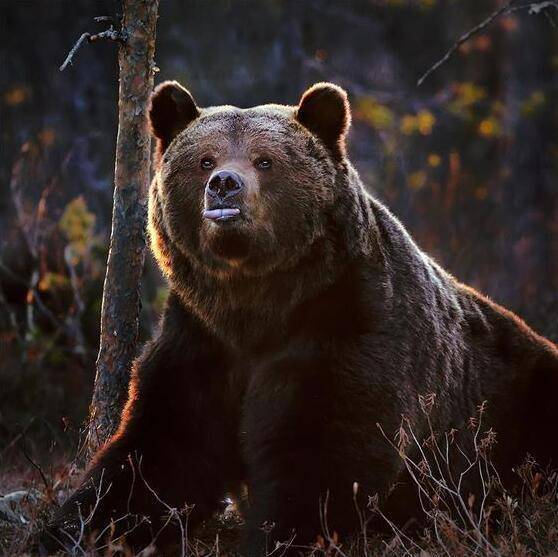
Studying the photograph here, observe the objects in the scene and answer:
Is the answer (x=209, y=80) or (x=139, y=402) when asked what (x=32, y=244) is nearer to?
(x=139, y=402)

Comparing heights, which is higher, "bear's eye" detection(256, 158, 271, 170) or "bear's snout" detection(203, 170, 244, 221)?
"bear's eye" detection(256, 158, 271, 170)

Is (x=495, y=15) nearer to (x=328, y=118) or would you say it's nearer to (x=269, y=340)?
(x=328, y=118)

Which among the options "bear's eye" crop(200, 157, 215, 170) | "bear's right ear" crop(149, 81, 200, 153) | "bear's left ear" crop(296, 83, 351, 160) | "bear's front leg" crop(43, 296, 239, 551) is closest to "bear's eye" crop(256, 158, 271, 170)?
"bear's eye" crop(200, 157, 215, 170)

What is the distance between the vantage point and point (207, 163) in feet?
14.5

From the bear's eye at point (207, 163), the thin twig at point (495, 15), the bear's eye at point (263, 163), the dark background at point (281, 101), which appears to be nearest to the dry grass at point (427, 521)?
the dark background at point (281, 101)

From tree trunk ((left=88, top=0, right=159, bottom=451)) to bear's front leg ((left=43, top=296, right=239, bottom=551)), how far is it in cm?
70

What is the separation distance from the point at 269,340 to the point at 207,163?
2.55ft

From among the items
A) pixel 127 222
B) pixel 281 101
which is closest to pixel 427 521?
pixel 127 222

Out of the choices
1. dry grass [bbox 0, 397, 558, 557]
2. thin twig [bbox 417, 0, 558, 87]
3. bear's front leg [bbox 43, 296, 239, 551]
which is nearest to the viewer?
dry grass [bbox 0, 397, 558, 557]

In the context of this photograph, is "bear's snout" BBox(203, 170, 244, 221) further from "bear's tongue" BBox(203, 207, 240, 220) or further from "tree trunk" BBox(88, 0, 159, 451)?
"tree trunk" BBox(88, 0, 159, 451)

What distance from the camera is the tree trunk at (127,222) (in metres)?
5.25

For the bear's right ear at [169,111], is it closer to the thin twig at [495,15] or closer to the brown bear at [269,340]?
the brown bear at [269,340]

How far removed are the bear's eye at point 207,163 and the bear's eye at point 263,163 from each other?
0.19 m

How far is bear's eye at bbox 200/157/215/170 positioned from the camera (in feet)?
14.5
